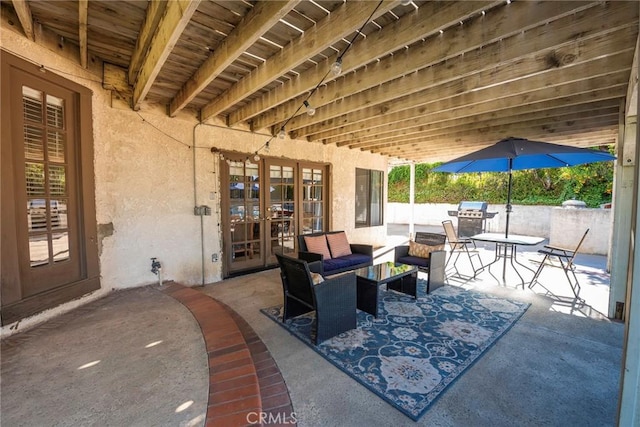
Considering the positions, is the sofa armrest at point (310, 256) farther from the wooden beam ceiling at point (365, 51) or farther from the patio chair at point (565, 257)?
the patio chair at point (565, 257)

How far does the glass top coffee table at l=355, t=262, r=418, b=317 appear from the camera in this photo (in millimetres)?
3131

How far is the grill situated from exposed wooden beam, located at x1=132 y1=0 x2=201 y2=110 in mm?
9516

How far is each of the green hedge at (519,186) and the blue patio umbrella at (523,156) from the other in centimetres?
199

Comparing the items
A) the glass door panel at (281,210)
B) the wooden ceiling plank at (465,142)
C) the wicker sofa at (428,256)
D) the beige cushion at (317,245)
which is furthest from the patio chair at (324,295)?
the wooden ceiling plank at (465,142)

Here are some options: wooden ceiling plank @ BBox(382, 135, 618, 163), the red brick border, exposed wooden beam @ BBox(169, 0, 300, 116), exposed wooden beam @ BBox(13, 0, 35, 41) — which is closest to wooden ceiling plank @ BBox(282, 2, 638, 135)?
exposed wooden beam @ BBox(169, 0, 300, 116)

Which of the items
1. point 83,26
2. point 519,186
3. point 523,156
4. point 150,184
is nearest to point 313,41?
point 83,26

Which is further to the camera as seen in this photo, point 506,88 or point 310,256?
point 310,256

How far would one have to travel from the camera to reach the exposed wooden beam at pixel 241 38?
6.09 feet

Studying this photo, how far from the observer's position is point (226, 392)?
1793 millimetres

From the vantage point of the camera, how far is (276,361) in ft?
7.66

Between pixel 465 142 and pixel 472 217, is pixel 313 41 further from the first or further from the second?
pixel 472 217

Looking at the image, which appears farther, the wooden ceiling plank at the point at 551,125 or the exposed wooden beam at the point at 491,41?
the wooden ceiling plank at the point at 551,125

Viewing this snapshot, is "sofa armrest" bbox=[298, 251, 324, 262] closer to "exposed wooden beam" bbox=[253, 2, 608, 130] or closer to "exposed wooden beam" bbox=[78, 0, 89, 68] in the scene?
"exposed wooden beam" bbox=[253, 2, 608, 130]

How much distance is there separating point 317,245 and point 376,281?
5.10ft
